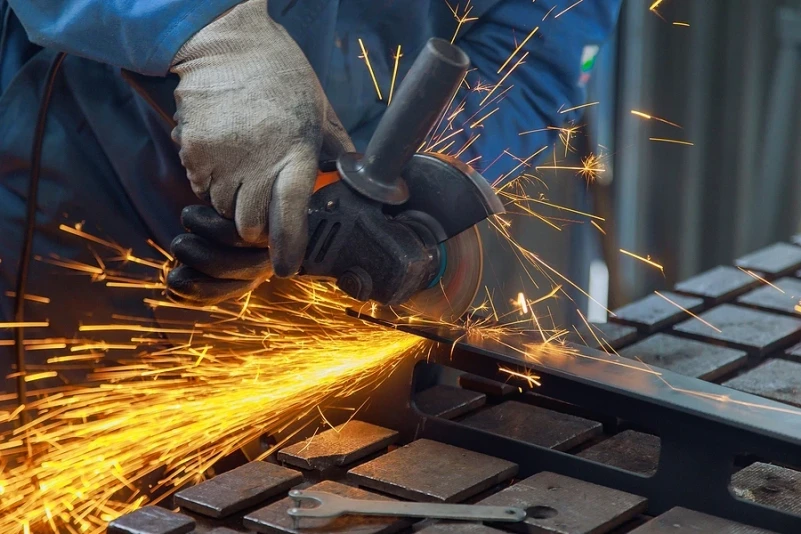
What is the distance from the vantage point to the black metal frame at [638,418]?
4.62 feet

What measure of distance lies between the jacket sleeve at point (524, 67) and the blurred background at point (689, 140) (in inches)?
69.2

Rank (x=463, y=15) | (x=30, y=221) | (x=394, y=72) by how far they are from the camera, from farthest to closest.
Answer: (x=463, y=15) → (x=394, y=72) → (x=30, y=221)

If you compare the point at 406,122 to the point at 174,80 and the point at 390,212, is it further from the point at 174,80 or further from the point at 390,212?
the point at 174,80

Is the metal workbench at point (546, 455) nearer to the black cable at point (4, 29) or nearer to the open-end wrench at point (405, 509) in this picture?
the open-end wrench at point (405, 509)

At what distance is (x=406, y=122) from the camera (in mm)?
1476

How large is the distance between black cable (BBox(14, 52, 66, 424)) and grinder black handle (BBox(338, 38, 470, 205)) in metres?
0.63

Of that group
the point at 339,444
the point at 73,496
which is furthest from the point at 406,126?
the point at 73,496

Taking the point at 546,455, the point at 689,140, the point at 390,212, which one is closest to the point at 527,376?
the point at 546,455

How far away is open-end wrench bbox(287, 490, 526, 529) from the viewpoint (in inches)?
52.1

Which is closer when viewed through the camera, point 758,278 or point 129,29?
point 129,29

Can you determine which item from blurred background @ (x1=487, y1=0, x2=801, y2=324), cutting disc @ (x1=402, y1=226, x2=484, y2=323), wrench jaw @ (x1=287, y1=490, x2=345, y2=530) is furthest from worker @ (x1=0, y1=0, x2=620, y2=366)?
blurred background @ (x1=487, y1=0, x2=801, y2=324)

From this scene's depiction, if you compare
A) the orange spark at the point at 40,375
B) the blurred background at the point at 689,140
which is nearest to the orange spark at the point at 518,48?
the orange spark at the point at 40,375

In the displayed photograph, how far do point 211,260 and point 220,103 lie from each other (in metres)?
0.26

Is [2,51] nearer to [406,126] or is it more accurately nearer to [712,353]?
[406,126]
